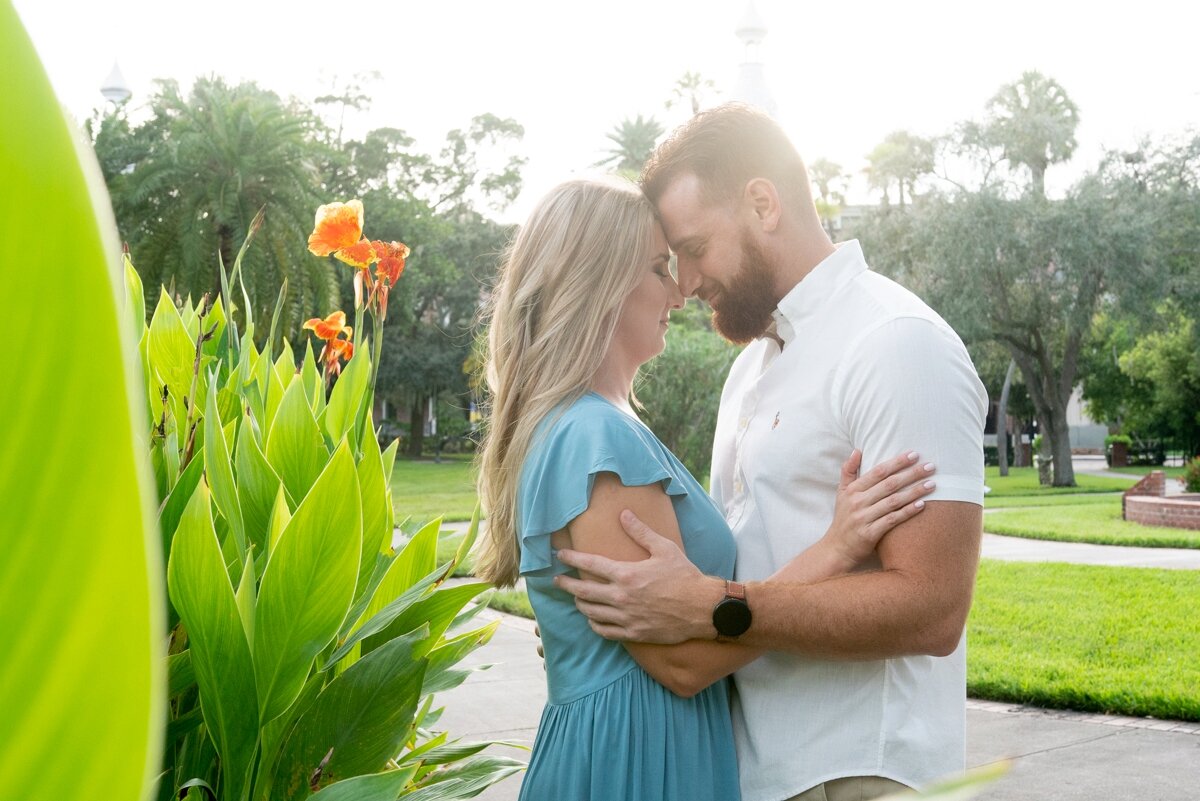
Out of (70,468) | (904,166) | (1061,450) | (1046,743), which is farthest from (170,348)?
(1061,450)

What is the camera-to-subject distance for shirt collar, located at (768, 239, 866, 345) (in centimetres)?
254

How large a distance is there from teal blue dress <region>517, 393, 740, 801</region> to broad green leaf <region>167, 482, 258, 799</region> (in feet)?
2.54

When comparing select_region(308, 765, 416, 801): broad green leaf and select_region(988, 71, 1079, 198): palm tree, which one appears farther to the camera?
select_region(988, 71, 1079, 198): palm tree

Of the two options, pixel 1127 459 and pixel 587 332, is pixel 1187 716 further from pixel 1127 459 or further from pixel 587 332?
pixel 1127 459

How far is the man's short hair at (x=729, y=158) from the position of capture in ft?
8.75

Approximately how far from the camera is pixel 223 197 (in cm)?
1830

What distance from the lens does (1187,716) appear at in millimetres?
6355

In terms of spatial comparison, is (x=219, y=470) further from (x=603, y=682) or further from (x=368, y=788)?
(x=603, y=682)

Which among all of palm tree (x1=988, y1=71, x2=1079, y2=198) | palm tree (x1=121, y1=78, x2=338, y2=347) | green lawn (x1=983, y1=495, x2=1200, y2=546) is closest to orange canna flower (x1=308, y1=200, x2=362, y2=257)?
green lawn (x1=983, y1=495, x2=1200, y2=546)

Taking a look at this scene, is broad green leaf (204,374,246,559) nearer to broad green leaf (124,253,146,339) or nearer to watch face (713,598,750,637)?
broad green leaf (124,253,146,339)

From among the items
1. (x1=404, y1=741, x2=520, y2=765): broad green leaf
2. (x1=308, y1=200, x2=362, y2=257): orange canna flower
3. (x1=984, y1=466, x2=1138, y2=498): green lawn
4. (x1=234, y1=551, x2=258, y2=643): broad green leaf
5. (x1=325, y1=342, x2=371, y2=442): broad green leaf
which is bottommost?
(x1=984, y1=466, x2=1138, y2=498): green lawn

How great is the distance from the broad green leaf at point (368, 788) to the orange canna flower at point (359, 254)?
1.58m

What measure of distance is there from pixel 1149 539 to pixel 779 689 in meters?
15.1

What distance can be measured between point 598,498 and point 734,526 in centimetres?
44
